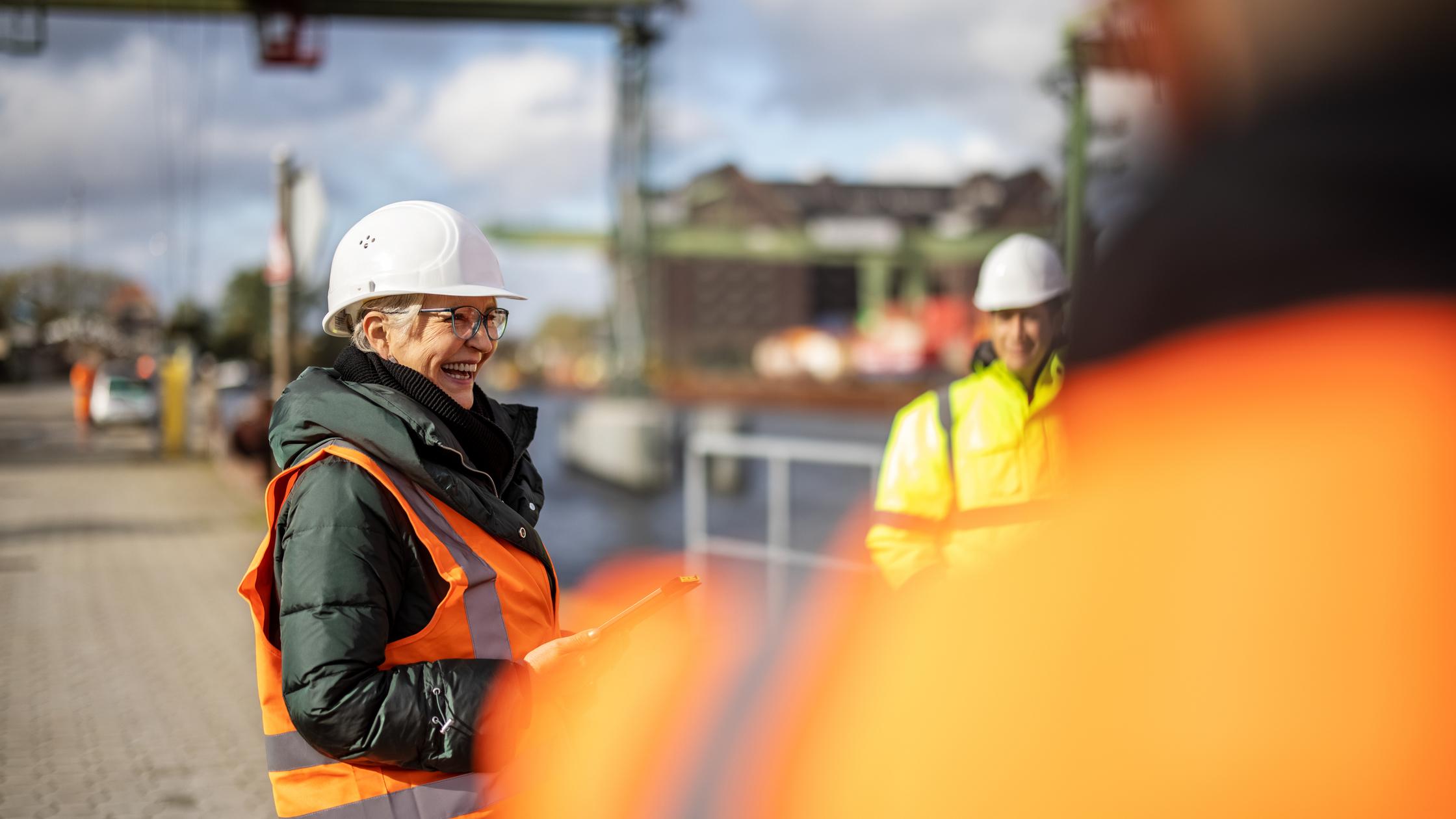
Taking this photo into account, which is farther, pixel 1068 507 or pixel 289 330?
pixel 289 330

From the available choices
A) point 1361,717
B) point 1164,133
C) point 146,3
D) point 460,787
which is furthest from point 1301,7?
point 146,3

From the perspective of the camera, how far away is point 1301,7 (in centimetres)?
50

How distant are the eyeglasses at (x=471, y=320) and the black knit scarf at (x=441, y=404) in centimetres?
10

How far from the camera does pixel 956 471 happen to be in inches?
116

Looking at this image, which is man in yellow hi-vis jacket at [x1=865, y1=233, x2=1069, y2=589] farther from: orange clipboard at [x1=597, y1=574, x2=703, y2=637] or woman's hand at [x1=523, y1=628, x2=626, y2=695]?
woman's hand at [x1=523, y1=628, x2=626, y2=695]

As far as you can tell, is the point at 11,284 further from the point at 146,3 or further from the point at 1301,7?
the point at 1301,7

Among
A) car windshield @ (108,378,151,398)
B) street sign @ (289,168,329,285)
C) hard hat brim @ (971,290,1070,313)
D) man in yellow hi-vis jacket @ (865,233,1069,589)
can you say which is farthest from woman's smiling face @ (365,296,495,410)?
car windshield @ (108,378,151,398)

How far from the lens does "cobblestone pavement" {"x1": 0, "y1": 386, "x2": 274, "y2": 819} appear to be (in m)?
4.51

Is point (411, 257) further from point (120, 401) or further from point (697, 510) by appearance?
point (120, 401)

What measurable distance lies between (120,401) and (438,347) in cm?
2625

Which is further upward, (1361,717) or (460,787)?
(1361,717)

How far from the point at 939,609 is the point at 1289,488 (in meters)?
0.21

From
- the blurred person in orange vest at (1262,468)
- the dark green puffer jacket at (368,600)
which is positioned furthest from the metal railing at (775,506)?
the blurred person in orange vest at (1262,468)

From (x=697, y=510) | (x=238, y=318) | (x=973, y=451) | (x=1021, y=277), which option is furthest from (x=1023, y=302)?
(x=238, y=318)
